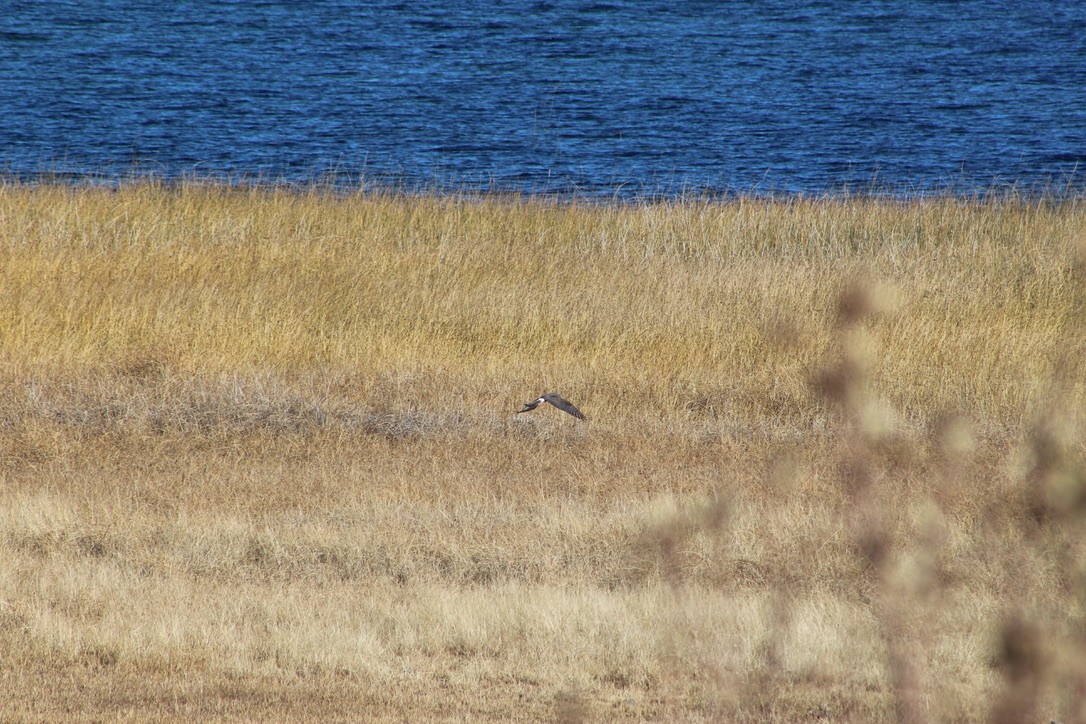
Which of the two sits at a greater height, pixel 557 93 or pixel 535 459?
pixel 535 459

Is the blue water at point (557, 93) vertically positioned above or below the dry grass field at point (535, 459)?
below

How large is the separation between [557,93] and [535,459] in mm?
26646

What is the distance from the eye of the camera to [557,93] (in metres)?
34.0

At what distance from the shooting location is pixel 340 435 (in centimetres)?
895

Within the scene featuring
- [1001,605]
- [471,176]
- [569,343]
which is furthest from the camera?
[471,176]

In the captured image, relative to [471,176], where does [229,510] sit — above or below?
above

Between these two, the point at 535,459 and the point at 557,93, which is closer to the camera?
the point at 535,459

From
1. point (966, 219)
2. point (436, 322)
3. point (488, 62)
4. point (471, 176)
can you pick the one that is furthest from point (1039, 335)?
point (488, 62)

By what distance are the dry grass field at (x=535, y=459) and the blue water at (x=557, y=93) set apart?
3331 mm

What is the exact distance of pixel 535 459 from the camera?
8.47m

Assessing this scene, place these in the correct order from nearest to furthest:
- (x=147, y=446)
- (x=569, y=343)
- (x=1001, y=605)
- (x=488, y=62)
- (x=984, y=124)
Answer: (x=1001, y=605) → (x=147, y=446) → (x=569, y=343) → (x=984, y=124) → (x=488, y=62)

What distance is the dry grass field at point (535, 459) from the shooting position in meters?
4.54

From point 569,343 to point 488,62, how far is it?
88.2 ft

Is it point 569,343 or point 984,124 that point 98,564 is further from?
point 984,124
